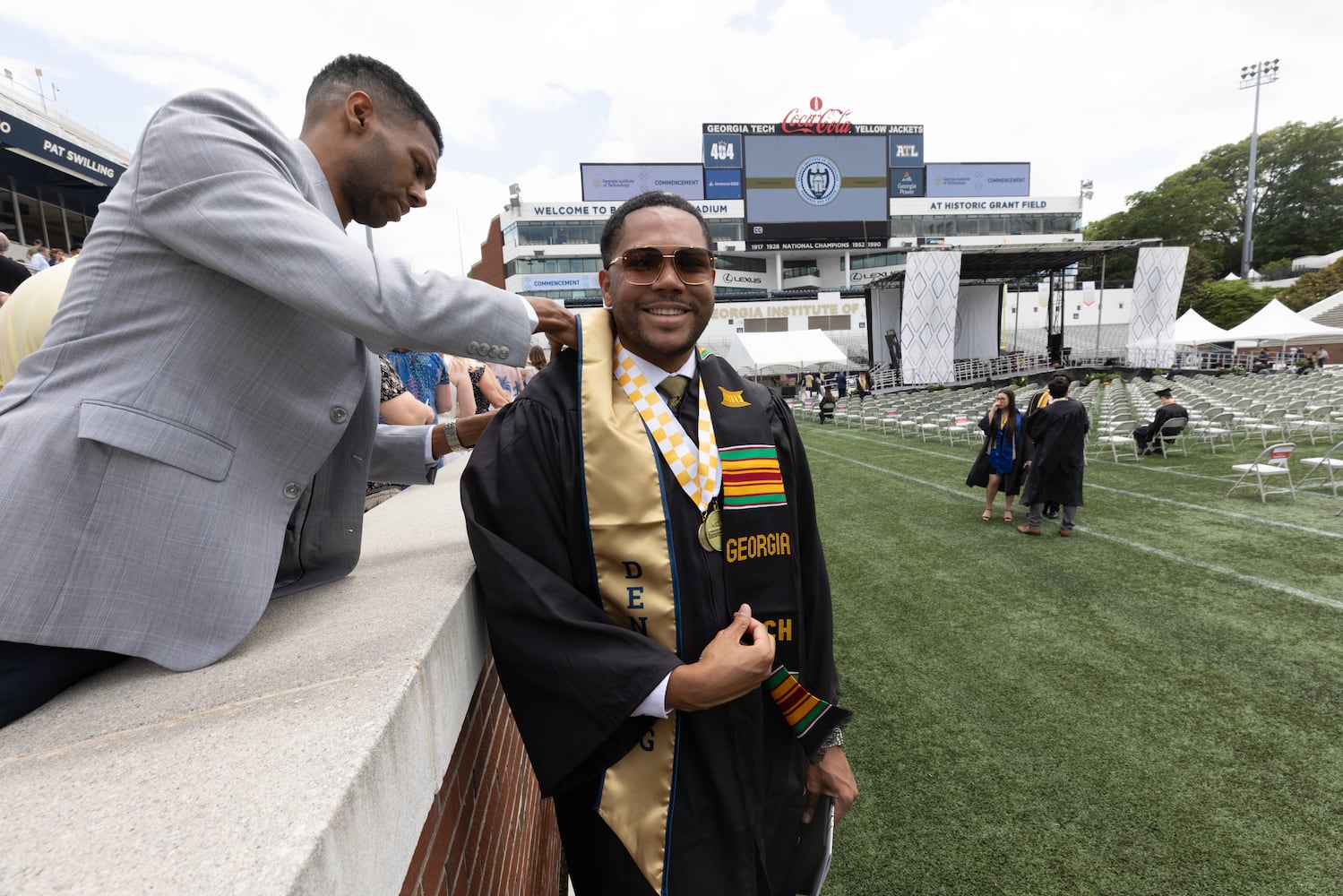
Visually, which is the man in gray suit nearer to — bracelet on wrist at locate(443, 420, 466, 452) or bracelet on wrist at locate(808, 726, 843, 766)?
bracelet on wrist at locate(443, 420, 466, 452)

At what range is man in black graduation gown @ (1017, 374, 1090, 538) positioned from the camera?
279 inches

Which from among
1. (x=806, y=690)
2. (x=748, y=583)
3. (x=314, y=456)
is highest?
(x=314, y=456)

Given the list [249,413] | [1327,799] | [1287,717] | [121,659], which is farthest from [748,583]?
[1287,717]

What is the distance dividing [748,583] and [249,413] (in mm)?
1068

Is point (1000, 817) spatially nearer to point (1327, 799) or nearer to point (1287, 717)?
point (1327, 799)

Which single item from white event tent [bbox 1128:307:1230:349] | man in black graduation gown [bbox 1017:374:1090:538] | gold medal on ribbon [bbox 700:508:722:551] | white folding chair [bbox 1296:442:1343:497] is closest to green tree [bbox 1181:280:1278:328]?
white event tent [bbox 1128:307:1230:349]

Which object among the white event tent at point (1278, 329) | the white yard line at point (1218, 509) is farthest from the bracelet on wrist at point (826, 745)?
the white event tent at point (1278, 329)

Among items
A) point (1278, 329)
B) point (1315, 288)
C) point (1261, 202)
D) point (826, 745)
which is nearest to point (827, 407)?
point (1278, 329)

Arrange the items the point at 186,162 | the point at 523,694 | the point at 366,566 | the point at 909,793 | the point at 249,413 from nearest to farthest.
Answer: the point at 186,162
the point at 249,413
the point at 523,694
the point at 366,566
the point at 909,793

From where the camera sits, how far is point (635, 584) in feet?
4.40

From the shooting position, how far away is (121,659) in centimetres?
109

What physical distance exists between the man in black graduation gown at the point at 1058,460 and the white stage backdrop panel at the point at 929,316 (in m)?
22.2

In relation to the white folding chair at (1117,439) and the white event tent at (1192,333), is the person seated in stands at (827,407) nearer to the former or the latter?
the white folding chair at (1117,439)

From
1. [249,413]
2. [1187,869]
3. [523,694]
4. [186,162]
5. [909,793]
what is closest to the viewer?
[186,162]
